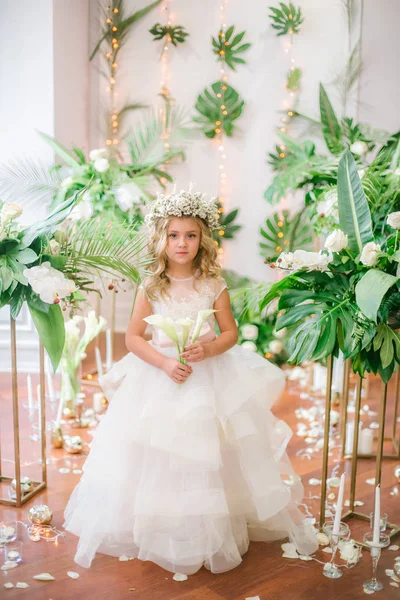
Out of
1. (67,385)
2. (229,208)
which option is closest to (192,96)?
(229,208)

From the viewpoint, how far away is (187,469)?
2443 millimetres

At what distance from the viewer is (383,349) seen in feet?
7.95

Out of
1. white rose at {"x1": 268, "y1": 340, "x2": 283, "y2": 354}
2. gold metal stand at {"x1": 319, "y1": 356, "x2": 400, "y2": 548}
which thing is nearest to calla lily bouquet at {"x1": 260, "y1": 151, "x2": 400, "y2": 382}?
gold metal stand at {"x1": 319, "y1": 356, "x2": 400, "y2": 548}

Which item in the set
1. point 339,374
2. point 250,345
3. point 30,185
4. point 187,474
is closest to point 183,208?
point 187,474

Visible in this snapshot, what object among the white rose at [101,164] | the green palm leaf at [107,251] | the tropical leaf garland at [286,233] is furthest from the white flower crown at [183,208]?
the tropical leaf garland at [286,233]

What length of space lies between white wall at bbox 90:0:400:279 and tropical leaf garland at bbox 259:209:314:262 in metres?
0.12

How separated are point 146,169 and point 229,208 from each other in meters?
1.35

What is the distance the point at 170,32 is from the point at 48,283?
3731mm

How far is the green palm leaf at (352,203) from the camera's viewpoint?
255cm

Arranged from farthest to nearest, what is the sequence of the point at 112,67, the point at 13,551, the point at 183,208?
the point at 112,67, the point at 183,208, the point at 13,551

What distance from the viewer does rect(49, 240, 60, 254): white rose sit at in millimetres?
2631

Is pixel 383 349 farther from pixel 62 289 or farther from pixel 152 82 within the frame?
pixel 152 82

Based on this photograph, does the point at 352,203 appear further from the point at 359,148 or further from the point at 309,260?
the point at 359,148

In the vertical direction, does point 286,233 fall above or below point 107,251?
above
